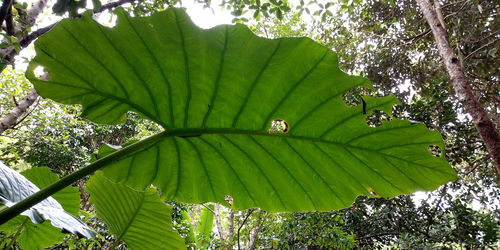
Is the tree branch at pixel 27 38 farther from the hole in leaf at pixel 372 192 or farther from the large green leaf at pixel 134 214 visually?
the hole in leaf at pixel 372 192

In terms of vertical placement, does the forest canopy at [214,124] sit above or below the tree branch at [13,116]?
below

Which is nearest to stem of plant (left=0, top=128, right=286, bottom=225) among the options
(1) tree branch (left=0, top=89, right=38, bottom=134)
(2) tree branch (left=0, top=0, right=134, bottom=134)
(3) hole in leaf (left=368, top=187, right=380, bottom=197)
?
(3) hole in leaf (left=368, top=187, right=380, bottom=197)

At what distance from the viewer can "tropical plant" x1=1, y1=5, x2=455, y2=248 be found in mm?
530

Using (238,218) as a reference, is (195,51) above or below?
below

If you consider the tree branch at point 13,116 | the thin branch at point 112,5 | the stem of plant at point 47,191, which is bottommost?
the stem of plant at point 47,191

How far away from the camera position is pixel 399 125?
60 cm

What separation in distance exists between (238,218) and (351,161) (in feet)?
9.86

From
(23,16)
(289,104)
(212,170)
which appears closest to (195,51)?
(289,104)

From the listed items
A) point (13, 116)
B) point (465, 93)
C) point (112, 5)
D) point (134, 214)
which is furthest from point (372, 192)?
point (13, 116)

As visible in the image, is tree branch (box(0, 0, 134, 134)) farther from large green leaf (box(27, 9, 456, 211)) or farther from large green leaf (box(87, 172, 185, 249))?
large green leaf (box(27, 9, 456, 211))

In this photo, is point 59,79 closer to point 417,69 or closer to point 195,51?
point 195,51

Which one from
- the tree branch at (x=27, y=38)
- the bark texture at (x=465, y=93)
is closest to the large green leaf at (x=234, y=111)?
the tree branch at (x=27, y=38)

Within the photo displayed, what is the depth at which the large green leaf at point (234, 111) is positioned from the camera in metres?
0.53

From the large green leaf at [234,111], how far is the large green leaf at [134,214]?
234 millimetres
